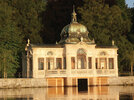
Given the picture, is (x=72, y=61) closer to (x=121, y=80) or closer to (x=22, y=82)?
(x=121, y=80)

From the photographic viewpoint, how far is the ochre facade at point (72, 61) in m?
63.3

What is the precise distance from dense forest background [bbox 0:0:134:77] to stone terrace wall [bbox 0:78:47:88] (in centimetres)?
603

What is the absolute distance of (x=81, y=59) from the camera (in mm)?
66688

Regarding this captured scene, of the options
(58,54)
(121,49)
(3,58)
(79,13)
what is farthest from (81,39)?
(79,13)

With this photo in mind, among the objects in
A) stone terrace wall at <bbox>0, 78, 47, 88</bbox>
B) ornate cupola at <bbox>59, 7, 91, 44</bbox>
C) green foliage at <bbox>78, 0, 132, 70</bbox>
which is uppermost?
green foliage at <bbox>78, 0, 132, 70</bbox>

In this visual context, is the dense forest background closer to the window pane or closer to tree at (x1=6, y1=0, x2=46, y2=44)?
tree at (x1=6, y1=0, x2=46, y2=44)

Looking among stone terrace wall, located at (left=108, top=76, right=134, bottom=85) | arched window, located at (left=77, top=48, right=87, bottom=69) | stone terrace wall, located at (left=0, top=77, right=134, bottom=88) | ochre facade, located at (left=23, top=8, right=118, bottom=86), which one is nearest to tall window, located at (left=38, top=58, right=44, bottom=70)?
ochre facade, located at (left=23, top=8, right=118, bottom=86)

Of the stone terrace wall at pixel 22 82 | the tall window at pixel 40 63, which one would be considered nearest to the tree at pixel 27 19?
the tall window at pixel 40 63

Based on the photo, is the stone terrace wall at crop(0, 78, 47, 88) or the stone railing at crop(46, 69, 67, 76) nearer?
the stone terrace wall at crop(0, 78, 47, 88)

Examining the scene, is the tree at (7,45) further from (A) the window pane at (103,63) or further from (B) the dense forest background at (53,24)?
(A) the window pane at (103,63)

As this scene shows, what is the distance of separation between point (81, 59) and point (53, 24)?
28669 mm

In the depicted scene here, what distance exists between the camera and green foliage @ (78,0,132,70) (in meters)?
81.0

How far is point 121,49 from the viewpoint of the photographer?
7988cm

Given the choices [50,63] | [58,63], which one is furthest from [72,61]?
[50,63]
